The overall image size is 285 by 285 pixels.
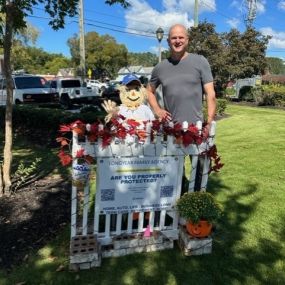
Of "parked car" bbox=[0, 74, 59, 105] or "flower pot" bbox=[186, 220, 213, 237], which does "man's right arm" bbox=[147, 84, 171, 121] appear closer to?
"flower pot" bbox=[186, 220, 213, 237]

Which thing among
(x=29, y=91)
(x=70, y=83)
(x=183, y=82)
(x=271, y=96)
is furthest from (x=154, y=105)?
(x=271, y=96)

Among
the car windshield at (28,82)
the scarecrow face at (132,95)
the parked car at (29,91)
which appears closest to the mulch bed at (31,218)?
the scarecrow face at (132,95)

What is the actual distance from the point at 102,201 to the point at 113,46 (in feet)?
241

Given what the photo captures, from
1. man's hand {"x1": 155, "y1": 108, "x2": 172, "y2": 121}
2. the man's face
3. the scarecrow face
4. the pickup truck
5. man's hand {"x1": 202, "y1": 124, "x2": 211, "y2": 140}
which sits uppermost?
the man's face

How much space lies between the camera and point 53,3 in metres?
6.47

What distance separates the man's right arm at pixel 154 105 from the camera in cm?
418

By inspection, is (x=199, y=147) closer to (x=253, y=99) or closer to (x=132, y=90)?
(x=132, y=90)

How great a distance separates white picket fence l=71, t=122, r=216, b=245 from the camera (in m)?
3.70

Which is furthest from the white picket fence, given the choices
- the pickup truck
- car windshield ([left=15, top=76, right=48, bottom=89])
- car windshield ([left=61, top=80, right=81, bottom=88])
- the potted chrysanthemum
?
car windshield ([left=61, top=80, right=81, bottom=88])

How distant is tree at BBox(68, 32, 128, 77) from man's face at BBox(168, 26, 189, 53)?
7105 centimetres

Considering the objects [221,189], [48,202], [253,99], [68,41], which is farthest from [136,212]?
[68,41]

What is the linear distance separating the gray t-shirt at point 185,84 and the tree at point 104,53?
70985 mm

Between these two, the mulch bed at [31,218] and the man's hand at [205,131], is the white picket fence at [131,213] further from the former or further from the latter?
the mulch bed at [31,218]

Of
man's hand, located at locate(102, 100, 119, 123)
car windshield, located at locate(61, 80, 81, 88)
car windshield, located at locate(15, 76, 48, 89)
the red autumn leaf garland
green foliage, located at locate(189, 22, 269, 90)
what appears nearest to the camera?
the red autumn leaf garland
